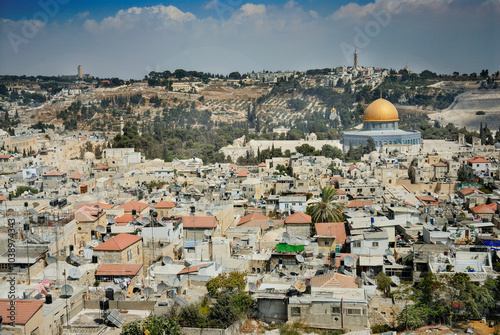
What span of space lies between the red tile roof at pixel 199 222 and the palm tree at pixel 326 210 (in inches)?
140

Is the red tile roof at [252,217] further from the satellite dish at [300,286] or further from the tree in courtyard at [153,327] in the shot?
the tree in courtyard at [153,327]

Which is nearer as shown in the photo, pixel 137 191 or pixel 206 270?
pixel 206 270

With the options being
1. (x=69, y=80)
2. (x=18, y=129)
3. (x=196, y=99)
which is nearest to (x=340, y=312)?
(x=18, y=129)

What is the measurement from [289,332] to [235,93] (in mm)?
75056

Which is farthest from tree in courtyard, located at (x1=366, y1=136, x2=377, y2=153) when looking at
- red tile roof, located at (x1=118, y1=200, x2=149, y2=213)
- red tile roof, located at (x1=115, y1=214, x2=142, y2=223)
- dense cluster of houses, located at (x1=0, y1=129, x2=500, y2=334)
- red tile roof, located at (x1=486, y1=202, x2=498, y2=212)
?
red tile roof, located at (x1=115, y1=214, x2=142, y2=223)

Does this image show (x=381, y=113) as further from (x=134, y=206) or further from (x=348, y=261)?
(x=348, y=261)

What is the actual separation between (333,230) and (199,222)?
3751 mm

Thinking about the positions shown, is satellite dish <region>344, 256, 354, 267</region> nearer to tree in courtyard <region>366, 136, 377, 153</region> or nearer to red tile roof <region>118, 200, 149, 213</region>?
red tile roof <region>118, 200, 149, 213</region>

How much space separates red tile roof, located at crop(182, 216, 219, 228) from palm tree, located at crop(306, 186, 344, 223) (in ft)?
11.7

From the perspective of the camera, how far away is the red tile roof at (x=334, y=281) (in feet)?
35.3

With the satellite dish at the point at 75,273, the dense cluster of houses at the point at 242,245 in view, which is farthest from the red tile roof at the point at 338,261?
the satellite dish at the point at 75,273

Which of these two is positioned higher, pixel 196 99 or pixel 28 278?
pixel 196 99

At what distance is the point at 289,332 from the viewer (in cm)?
1002

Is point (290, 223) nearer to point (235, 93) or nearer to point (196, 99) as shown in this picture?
point (196, 99)
